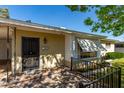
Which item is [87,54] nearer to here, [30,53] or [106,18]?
[106,18]

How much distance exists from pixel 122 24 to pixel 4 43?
41.5 feet

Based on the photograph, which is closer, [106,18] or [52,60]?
[106,18]

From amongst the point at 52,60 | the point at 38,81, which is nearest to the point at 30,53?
the point at 52,60

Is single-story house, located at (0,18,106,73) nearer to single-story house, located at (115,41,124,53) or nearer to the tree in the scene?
the tree

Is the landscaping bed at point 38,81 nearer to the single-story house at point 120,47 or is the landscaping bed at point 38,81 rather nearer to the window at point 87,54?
the window at point 87,54

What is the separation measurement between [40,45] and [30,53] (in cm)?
95

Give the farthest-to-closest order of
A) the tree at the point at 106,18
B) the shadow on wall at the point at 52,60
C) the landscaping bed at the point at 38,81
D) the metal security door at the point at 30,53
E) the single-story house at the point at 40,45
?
the shadow on wall at the point at 52,60
the metal security door at the point at 30,53
the tree at the point at 106,18
the single-story house at the point at 40,45
the landscaping bed at the point at 38,81

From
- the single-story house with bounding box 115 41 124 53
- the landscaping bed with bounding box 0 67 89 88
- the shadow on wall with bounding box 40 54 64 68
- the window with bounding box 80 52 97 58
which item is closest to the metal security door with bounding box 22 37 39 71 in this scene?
the shadow on wall with bounding box 40 54 64 68

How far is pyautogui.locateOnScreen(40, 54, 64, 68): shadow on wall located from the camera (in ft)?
36.5

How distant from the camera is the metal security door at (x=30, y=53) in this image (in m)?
9.75

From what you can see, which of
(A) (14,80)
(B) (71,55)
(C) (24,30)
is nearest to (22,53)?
(C) (24,30)

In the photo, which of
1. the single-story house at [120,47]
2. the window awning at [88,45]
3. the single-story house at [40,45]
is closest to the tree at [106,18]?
the single-story house at [40,45]

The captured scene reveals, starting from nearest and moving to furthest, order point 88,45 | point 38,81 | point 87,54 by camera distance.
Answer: point 38,81
point 88,45
point 87,54

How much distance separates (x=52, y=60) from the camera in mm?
11766
